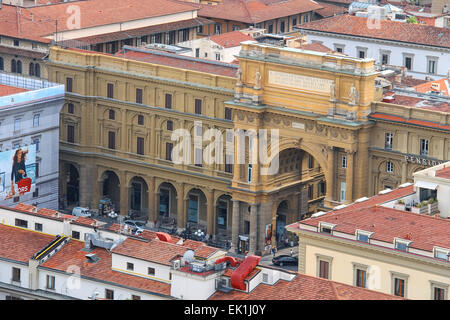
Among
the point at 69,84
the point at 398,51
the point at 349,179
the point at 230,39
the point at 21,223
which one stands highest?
the point at 230,39

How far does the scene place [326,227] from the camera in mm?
106688

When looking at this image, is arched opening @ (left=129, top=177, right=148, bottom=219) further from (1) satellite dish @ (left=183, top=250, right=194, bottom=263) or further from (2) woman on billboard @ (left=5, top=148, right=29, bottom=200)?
(1) satellite dish @ (left=183, top=250, right=194, bottom=263)

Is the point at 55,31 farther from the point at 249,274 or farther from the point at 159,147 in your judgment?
the point at 249,274

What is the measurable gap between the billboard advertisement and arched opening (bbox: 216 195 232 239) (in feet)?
61.3

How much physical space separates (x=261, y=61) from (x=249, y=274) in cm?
5095

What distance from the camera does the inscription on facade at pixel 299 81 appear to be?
469ft

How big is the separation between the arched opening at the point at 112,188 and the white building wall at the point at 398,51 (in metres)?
34.5

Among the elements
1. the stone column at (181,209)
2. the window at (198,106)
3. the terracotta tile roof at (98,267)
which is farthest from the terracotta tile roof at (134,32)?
the terracotta tile roof at (98,267)

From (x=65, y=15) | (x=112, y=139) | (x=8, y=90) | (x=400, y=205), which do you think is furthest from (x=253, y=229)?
(x=65, y=15)

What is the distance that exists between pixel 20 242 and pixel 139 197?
185 ft

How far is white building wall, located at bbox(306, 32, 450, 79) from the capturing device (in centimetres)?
17750

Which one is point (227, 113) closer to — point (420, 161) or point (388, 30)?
point (420, 161)
